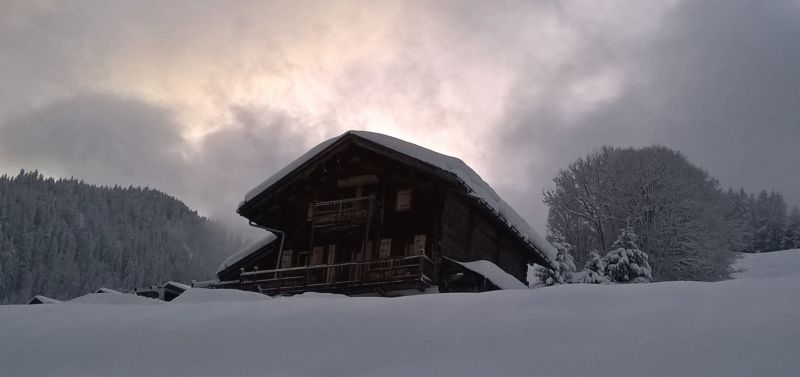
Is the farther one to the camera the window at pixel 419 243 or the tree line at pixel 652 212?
the tree line at pixel 652 212

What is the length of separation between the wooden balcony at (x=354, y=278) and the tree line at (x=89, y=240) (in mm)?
59863

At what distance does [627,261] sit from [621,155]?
9.88 metres

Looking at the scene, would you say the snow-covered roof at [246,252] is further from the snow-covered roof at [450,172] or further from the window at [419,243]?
the window at [419,243]

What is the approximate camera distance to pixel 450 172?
22.1 meters

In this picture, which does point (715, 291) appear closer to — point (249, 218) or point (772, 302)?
point (772, 302)

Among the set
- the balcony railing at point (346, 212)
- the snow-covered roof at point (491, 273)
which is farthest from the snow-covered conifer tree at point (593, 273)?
the balcony railing at point (346, 212)

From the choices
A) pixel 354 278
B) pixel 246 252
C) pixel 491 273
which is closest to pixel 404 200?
pixel 354 278

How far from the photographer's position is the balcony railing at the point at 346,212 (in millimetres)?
23703

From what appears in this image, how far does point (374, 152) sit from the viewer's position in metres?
24.8

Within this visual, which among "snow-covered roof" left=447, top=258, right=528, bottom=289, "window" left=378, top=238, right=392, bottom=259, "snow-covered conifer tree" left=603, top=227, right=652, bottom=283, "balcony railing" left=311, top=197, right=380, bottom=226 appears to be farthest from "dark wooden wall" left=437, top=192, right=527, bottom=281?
"snow-covered conifer tree" left=603, top=227, right=652, bottom=283

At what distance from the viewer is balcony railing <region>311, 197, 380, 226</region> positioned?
23703mm

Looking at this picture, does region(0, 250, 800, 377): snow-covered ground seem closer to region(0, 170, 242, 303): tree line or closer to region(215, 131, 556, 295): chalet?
region(215, 131, 556, 295): chalet

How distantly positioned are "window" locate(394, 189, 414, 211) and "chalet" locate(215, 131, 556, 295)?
0.04m

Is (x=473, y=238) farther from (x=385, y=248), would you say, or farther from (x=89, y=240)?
(x=89, y=240)
